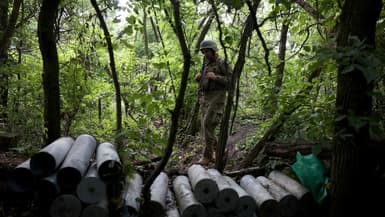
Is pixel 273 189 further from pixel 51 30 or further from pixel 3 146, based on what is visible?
pixel 3 146

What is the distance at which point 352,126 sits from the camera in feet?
11.2

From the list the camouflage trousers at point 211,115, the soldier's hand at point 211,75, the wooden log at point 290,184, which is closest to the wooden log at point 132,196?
the wooden log at point 290,184

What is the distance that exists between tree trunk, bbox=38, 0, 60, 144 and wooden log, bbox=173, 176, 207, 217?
2.04 m

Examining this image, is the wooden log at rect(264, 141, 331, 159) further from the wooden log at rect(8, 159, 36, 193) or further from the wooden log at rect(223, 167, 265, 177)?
the wooden log at rect(8, 159, 36, 193)

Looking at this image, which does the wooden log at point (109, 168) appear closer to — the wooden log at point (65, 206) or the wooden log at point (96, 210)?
the wooden log at point (96, 210)

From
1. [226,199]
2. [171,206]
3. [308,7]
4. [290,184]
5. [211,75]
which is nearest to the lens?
[226,199]

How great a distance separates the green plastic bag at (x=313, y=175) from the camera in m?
4.16

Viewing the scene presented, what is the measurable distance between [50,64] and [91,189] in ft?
6.94

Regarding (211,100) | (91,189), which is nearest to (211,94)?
(211,100)

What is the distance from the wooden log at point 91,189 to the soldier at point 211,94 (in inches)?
128

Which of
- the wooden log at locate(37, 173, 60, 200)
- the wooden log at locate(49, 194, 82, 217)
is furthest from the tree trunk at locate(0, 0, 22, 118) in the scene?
the wooden log at locate(49, 194, 82, 217)

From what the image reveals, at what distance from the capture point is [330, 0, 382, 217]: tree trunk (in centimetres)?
332

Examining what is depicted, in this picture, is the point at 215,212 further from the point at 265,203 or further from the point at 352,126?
the point at 352,126

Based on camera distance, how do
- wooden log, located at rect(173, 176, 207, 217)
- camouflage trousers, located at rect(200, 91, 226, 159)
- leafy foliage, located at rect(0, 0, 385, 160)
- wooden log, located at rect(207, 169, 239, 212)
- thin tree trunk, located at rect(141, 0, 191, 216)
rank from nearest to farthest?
1. thin tree trunk, located at rect(141, 0, 191, 216)
2. leafy foliage, located at rect(0, 0, 385, 160)
3. wooden log, located at rect(173, 176, 207, 217)
4. wooden log, located at rect(207, 169, 239, 212)
5. camouflage trousers, located at rect(200, 91, 226, 159)
